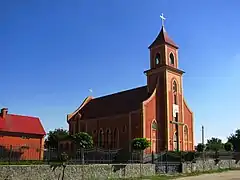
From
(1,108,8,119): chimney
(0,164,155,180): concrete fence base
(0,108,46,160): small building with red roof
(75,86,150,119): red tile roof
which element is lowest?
(0,164,155,180): concrete fence base

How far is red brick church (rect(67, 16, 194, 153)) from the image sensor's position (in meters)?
48.5

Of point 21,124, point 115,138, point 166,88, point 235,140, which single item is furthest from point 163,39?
point 235,140

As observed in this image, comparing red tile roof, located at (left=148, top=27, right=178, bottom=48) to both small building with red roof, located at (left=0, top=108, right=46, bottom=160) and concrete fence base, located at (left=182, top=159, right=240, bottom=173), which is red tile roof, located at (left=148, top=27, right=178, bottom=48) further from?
small building with red roof, located at (left=0, top=108, right=46, bottom=160)

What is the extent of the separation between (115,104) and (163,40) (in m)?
13.5

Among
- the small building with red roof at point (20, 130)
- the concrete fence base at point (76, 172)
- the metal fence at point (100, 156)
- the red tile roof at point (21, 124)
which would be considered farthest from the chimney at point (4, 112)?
the concrete fence base at point (76, 172)

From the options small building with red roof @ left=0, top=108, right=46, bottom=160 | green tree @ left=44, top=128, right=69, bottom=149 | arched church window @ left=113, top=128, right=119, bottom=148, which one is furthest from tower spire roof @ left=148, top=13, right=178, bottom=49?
green tree @ left=44, top=128, right=69, bottom=149

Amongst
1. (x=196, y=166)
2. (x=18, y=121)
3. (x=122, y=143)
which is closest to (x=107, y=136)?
(x=122, y=143)

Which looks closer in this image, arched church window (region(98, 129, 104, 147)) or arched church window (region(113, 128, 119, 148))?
arched church window (region(113, 128, 119, 148))

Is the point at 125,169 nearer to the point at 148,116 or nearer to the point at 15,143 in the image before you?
the point at 148,116

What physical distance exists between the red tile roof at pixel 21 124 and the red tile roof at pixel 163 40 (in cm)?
2216

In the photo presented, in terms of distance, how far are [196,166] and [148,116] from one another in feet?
46.5

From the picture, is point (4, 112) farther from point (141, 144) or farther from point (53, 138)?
point (53, 138)

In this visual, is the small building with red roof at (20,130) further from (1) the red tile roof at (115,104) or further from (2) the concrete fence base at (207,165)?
(2) the concrete fence base at (207,165)

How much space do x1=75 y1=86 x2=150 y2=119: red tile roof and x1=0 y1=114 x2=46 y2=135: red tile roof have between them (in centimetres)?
1004
